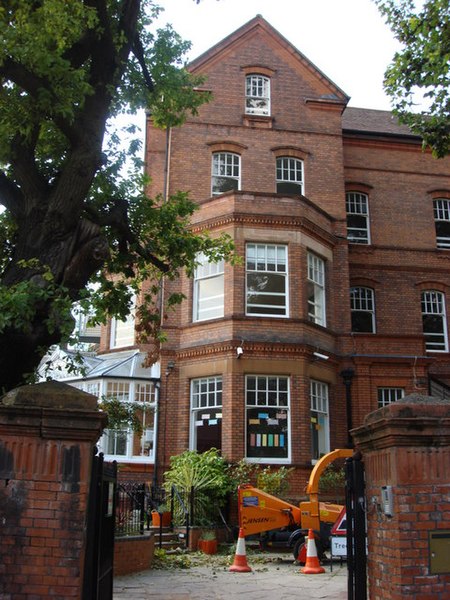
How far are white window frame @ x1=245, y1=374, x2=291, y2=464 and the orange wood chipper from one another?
3.91m

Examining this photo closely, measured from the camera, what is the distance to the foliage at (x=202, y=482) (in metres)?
15.9

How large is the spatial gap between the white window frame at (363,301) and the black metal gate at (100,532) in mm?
17884

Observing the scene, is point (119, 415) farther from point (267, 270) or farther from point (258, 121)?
point (258, 121)

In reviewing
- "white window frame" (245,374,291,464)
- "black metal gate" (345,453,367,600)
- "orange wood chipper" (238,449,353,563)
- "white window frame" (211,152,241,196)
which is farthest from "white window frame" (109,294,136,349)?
"black metal gate" (345,453,367,600)

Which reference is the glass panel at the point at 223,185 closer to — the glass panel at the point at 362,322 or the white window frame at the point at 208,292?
the white window frame at the point at 208,292

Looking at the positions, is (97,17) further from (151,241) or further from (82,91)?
(151,241)

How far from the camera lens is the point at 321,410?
19312 mm

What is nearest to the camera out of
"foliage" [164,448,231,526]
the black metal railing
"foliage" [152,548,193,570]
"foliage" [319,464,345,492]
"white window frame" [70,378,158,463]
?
the black metal railing

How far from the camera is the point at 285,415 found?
710 inches

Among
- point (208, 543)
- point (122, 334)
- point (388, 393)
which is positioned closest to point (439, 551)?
point (208, 543)

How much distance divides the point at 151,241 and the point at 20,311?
4750 millimetres

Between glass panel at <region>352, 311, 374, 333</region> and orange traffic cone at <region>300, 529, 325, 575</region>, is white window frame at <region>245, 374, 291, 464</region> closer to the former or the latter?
glass panel at <region>352, 311, 374, 333</region>

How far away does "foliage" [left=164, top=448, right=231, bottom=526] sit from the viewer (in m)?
15.9

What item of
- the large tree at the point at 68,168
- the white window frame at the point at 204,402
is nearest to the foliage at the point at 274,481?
the white window frame at the point at 204,402
